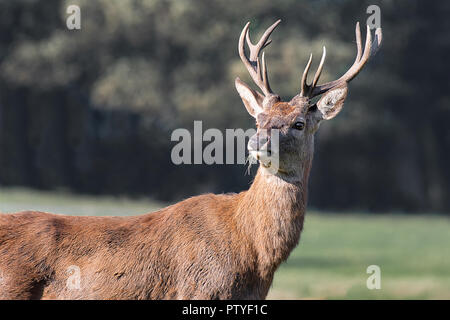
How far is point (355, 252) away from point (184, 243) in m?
17.3

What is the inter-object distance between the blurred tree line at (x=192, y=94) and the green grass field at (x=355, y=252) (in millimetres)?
3659

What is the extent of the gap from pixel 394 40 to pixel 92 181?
1630cm

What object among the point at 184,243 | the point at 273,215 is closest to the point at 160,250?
the point at 184,243

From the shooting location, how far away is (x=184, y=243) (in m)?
7.38

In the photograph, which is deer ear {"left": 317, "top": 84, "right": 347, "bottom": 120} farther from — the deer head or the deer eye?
the deer eye

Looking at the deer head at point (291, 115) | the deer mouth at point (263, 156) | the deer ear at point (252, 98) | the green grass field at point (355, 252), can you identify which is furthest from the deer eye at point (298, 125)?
the green grass field at point (355, 252)

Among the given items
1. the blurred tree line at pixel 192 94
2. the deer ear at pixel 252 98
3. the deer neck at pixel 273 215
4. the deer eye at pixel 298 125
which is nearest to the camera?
the deer neck at pixel 273 215

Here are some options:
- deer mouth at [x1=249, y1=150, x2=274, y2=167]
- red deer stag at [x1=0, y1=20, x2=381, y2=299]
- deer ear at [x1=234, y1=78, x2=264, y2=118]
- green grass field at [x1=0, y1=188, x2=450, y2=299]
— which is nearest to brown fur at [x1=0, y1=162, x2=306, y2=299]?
red deer stag at [x1=0, y1=20, x2=381, y2=299]

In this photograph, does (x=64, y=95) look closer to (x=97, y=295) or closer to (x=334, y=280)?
(x=334, y=280)

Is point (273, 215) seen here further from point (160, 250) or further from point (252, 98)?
point (252, 98)

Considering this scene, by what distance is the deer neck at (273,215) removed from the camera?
7332 millimetres

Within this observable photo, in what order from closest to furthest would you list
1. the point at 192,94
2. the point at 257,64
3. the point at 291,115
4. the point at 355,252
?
the point at 291,115 < the point at 257,64 < the point at 355,252 < the point at 192,94

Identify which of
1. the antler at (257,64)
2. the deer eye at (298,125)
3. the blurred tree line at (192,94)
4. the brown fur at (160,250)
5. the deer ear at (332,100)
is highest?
the blurred tree line at (192,94)

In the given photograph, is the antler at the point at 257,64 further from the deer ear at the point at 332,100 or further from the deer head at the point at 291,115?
the deer ear at the point at 332,100
